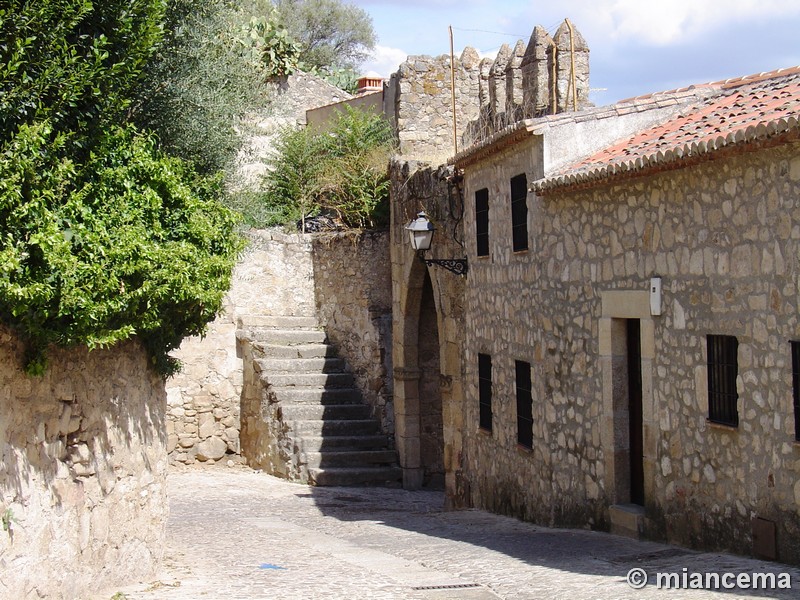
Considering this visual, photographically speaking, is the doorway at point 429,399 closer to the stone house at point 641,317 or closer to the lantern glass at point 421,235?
the stone house at point 641,317

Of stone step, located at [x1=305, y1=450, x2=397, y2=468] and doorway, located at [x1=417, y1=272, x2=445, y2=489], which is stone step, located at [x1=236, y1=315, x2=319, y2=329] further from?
stone step, located at [x1=305, y1=450, x2=397, y2=468]

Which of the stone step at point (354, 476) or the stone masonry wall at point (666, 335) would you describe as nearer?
the stone masonry wall at point (666, 335)

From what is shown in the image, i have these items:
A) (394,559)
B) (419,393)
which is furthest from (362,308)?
(394,559)

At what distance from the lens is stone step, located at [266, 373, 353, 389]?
62.6ft

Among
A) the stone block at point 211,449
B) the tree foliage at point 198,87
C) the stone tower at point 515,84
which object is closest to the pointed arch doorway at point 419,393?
the stone block at point 211,449

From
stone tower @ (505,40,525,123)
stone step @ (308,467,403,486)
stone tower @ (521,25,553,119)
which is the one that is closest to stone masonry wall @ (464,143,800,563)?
stone tower @ (521,25,553,119)

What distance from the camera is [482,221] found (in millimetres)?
14664

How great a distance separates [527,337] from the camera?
1288 centimetres

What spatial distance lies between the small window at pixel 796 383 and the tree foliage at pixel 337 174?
12.5m

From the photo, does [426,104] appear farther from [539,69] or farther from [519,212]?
[519,212]

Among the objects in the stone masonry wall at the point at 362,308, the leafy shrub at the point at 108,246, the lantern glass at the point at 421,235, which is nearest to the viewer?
the leafy shrub at the point at 108,246

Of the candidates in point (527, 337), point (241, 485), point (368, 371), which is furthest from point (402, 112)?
point (527, 337)

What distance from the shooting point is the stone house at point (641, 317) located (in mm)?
8250

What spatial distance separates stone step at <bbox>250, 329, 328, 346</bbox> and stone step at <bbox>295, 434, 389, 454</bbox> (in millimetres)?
2397
